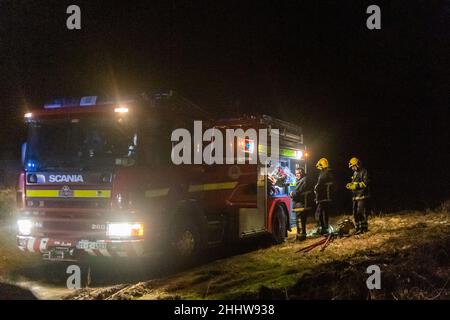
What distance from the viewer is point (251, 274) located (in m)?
7.01

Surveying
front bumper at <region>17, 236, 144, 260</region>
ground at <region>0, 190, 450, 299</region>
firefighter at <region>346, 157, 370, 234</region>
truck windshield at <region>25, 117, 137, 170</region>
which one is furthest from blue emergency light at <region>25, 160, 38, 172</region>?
firefighter at <region>346, 157, 370, 234</region>

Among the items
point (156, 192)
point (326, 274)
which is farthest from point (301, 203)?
point (326, 274)

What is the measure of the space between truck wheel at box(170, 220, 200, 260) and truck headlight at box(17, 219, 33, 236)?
6.93ft

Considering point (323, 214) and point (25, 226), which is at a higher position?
point (25, 226)

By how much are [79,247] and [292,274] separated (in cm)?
302

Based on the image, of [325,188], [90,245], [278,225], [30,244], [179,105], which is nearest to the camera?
[90,245]

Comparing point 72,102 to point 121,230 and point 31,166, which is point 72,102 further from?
point 121,230

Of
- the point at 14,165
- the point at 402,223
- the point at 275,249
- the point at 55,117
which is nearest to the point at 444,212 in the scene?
the point at 402,223

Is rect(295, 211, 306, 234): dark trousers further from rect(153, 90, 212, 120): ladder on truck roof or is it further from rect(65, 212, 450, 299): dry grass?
rect(153, 90, 212, 120): ladder on truck roof

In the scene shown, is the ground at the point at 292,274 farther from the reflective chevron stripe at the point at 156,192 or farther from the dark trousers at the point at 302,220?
the reflective chevron stripe at the point at 156,192

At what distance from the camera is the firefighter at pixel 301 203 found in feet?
33.4

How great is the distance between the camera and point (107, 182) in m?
6.65

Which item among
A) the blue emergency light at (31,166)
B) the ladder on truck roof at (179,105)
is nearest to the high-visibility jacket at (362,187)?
the ladder on truck roof at (179,105)
